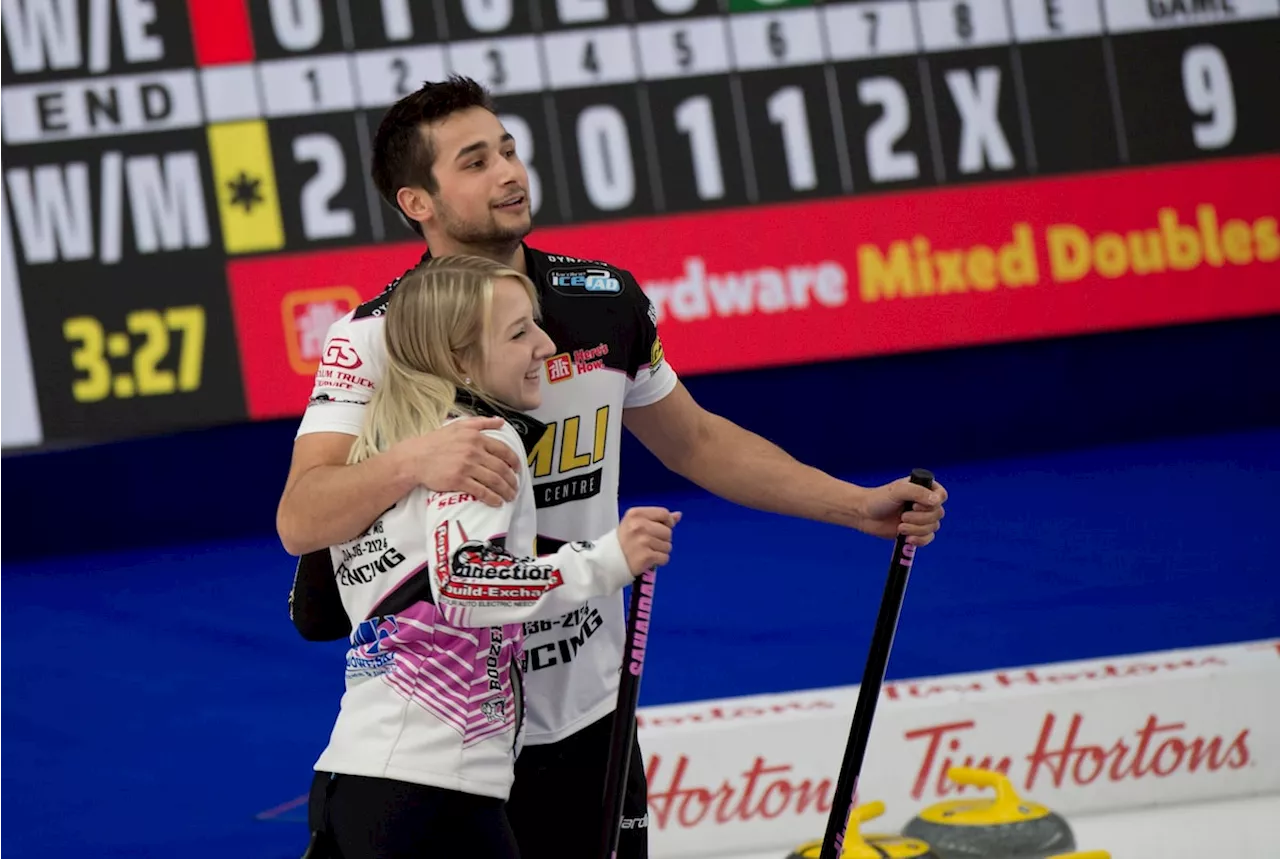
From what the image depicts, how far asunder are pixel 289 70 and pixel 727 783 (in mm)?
5093

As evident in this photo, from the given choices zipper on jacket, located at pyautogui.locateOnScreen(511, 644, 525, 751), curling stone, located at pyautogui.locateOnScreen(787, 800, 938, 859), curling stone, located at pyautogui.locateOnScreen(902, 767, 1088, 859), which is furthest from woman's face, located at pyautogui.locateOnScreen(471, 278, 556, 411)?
curling stone, located at pyautogui.locateOnScreen(902, 767, 1088, 859)

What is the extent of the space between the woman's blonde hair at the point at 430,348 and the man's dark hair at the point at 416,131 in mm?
371

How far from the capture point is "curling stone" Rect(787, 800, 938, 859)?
3559 millimetres

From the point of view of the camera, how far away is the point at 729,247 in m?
8.60

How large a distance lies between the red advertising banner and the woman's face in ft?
19.0

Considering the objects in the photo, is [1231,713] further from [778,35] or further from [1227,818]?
[778,35]

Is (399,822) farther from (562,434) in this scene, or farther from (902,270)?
(902,270)

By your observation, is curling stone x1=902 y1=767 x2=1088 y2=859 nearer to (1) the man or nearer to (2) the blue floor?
(1) the man

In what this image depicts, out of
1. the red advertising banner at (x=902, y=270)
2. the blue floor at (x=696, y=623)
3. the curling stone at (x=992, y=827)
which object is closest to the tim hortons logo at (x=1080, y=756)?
the curling stone at (x=992, y=827)

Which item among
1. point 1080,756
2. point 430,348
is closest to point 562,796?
point 430,348

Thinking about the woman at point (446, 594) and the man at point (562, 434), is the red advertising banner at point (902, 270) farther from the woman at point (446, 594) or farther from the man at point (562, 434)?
the woman at point (446, 594)

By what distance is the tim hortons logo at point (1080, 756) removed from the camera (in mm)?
4328

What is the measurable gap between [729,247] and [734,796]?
466cm

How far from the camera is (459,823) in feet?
8.11
